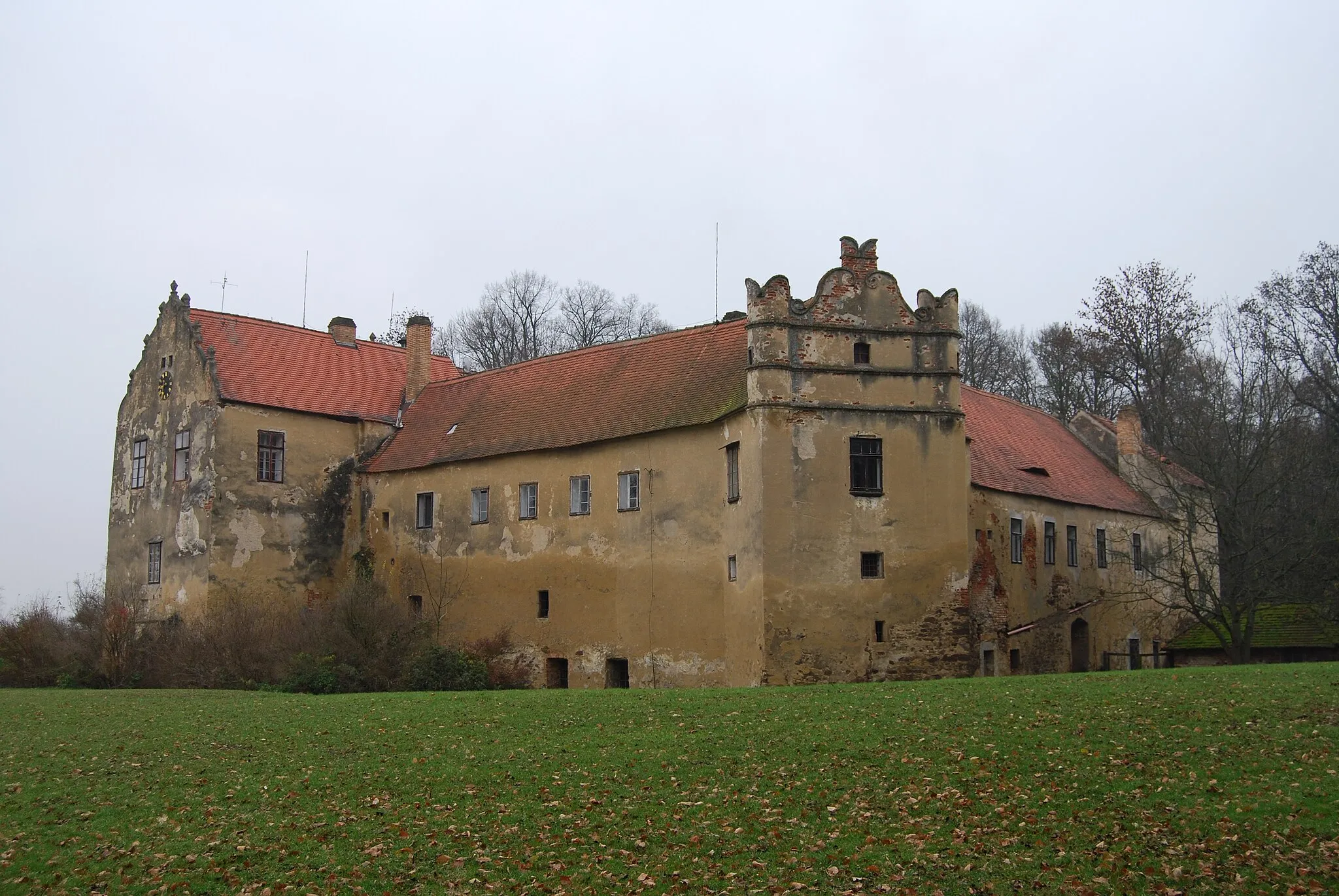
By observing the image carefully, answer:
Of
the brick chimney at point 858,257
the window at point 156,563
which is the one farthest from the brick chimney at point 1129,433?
the window at point 156,563

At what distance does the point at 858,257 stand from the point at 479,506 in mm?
12496

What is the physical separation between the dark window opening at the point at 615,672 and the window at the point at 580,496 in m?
3.83

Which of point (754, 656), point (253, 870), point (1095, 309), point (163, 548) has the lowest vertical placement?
point (253, 870)

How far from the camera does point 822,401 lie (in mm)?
29656

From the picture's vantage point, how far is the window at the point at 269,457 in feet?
122

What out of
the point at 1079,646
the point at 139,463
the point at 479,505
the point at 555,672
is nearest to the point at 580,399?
the point at 479,505

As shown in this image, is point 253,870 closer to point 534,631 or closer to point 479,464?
point 534,631

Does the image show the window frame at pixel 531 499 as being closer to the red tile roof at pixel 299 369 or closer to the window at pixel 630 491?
the window at pixel 630 491

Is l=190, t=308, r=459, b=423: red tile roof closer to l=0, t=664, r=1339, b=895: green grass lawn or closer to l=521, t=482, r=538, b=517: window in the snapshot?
l=521, t=482, r=538, b=517: window

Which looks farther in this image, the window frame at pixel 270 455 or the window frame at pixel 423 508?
the window frame at pixel 270 455

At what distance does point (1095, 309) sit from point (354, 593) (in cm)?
2987

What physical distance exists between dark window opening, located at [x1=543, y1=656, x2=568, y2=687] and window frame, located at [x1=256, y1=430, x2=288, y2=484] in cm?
990

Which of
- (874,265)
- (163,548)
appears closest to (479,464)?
(163,548)

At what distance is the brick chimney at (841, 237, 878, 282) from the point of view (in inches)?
1199
